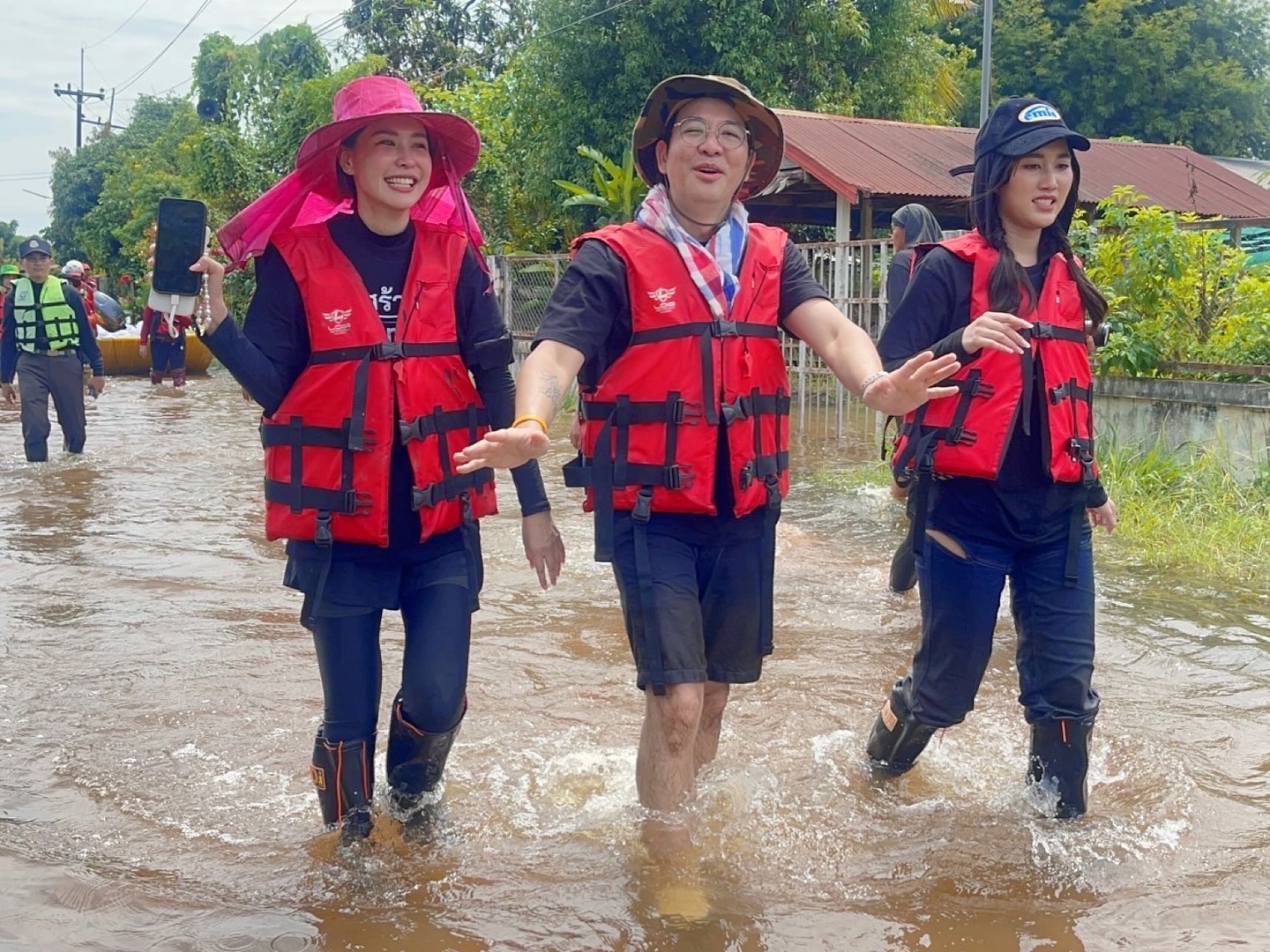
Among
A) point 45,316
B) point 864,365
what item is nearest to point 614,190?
point 45,316

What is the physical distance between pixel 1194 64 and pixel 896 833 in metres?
33.3

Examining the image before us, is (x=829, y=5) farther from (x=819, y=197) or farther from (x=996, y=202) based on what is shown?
(x=996, y=202)

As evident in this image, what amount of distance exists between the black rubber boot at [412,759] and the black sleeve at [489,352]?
2.01ft

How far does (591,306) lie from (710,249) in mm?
380

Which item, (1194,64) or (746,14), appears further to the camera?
(1194,64)

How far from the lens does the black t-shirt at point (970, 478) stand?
3.66 m

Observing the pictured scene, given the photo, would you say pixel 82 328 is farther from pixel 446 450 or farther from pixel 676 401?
pixel 676 401

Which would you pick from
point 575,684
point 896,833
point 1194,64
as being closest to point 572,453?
point 575,684

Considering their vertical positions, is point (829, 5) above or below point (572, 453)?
above

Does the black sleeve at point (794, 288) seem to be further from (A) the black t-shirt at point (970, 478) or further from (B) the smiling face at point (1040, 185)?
(B) the smiling face at point (1040, 185)

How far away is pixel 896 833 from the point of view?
3.88 meters

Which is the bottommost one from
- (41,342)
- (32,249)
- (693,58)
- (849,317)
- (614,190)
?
(41,342)

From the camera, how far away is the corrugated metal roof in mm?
15820

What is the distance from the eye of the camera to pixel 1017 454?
3.67 metres
